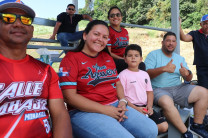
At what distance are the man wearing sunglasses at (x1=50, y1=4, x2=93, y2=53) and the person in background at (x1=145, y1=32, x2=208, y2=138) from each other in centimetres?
188

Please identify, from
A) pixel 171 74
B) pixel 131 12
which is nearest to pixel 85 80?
pixel 171 74

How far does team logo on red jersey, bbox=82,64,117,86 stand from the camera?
1.58 meters

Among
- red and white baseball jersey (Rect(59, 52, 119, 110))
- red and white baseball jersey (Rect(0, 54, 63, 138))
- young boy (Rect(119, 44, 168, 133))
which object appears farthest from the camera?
young boy (Rect(119, 44, 168, 133))

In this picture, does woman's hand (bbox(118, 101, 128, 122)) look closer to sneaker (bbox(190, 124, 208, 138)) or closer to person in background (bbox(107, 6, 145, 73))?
person in background (bbox(107, 6, 145, 73))

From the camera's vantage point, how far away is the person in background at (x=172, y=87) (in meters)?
2.43

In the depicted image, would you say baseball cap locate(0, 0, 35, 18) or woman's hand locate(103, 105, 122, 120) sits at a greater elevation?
baseball cap locate(0, 0, 35, 18)

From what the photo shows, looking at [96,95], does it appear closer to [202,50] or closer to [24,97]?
[24,97]

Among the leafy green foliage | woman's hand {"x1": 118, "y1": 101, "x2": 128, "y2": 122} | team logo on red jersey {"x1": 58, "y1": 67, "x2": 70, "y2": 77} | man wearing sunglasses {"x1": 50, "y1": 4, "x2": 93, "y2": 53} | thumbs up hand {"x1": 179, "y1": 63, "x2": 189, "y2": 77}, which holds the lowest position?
woman's hand {"x1": 118, "y1": 101, "x2": 128, "y2": 122}

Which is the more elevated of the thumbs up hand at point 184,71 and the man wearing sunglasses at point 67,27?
the man wearing sunglasses at point 67,27

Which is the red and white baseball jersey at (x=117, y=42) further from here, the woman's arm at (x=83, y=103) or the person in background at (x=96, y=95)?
the woman's arm at (x=83, y=103)

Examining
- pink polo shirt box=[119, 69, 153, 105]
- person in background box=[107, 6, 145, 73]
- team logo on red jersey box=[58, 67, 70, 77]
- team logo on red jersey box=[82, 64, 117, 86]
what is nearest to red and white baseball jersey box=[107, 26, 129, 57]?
person in background box=[107, 6, 145, 73]

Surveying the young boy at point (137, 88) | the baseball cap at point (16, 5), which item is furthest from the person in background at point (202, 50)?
the baseball cap at point (16, 5)

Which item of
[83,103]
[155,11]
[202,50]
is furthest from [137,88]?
[155,11]

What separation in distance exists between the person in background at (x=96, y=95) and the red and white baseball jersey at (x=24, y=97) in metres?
0.29
